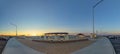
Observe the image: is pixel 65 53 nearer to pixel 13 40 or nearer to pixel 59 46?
pixel 59 46

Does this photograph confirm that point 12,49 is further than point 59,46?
No

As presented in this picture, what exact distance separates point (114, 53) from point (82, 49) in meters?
1.69

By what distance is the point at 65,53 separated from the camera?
521 inches

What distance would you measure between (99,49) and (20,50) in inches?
161

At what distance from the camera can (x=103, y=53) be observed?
39.5 ft

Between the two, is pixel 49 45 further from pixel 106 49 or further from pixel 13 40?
pixel 106 49

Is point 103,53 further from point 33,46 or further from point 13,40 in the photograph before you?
point 13,40

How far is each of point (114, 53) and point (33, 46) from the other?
14.7ft

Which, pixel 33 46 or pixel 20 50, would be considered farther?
pixel 33 46

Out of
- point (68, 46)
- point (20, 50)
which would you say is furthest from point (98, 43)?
point (20, 50)

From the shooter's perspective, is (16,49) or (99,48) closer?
(16,49)

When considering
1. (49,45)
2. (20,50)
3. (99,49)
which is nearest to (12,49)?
(20,50)

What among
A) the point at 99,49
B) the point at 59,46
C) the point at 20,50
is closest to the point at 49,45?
the point at 59,46

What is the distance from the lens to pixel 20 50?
1224cm
